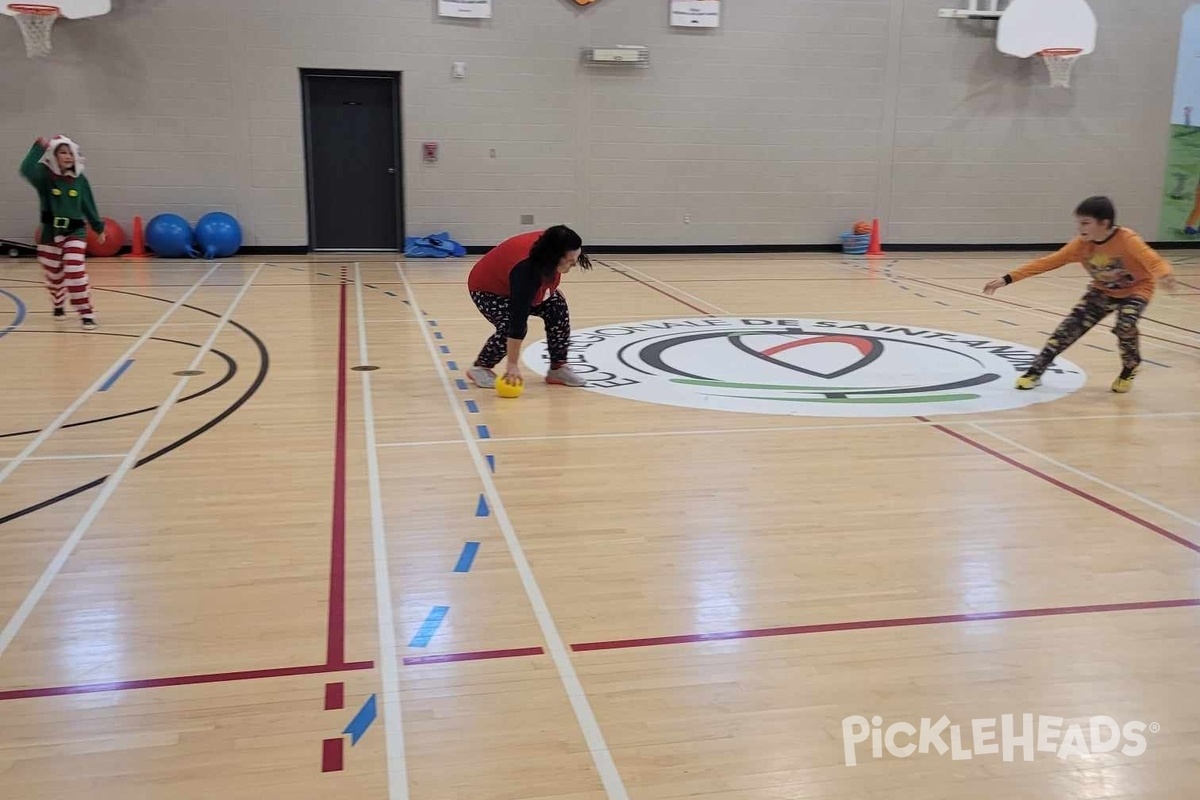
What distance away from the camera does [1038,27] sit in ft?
49.7

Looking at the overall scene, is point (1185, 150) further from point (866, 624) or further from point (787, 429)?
point (866, 624)

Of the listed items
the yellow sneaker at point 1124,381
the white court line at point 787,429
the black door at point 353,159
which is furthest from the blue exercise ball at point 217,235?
the yellow sneaker at point 1124,381

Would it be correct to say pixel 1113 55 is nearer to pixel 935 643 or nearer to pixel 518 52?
pixel 518 52

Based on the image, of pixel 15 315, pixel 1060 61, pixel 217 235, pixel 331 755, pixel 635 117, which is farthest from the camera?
pixel 1060 61

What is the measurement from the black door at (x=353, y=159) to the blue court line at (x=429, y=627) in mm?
11942

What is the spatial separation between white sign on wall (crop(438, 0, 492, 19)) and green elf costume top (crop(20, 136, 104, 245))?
6763 millimetres

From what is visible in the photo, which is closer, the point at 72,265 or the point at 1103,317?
the point at 1103,317

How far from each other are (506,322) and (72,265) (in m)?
4.21

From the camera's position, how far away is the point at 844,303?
10281 mm

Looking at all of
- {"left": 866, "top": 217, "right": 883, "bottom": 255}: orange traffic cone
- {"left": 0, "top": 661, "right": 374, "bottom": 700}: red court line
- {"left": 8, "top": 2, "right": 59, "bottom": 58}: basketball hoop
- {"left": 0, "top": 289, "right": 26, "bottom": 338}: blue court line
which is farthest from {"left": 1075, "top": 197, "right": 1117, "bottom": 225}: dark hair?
{"left": 8, "top": 2, "right": 59, "bottom": 58}: basketball hoop

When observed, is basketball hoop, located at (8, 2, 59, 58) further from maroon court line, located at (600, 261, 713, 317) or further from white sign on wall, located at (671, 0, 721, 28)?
white sign on wall, located at (671, 0, 721, 28)

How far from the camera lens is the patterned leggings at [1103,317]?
626cm

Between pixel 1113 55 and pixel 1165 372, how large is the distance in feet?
35.7

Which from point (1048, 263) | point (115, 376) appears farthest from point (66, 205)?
point (1048, 263)
